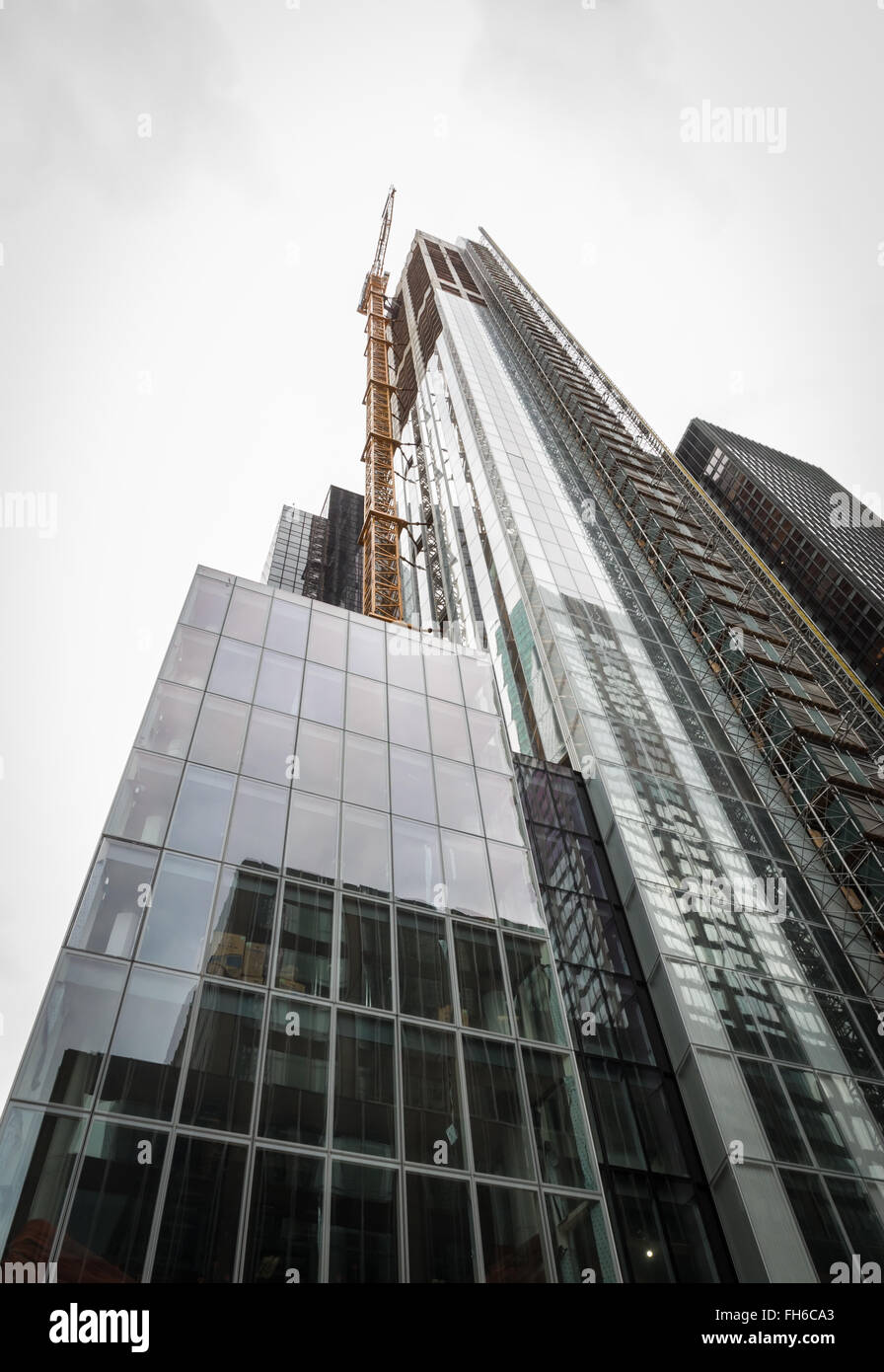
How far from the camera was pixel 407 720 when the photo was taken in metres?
23.9

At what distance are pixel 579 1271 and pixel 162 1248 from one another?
649cm

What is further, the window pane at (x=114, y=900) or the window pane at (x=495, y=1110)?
the window pane at (x=114, y=900)

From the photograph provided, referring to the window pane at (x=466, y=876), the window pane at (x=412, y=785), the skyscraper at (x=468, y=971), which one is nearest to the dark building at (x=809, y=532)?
the skyscraper at (x=468, y=971)

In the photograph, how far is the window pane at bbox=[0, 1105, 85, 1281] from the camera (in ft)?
33.7

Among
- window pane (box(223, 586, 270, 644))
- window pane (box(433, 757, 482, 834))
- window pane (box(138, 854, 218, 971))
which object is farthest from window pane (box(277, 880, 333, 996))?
window pane (box(223, 586, 270, 644))

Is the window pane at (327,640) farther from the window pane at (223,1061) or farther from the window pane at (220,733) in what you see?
the window pane at (223,1061)

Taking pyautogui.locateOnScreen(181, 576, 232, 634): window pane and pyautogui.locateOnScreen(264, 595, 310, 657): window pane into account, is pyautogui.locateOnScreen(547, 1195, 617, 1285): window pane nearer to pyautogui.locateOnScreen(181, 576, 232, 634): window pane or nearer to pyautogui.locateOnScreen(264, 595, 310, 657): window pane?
pyautogui.locateOnScreen(264, 595, 310, 657): window pane

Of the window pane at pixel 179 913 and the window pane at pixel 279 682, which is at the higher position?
the window pane at pixel 279 682

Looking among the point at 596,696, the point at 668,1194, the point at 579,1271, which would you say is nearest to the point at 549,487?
the point at 596,696

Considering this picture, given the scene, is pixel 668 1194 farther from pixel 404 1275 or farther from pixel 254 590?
pixel 254 590

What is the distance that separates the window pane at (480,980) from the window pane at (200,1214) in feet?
17.7

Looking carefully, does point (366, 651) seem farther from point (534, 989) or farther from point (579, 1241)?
point (579, 1241)

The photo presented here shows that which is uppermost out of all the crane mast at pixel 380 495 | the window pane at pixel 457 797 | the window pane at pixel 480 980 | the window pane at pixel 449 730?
the crane mast at pixel 380 495

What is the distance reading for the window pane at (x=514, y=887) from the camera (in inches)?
736
